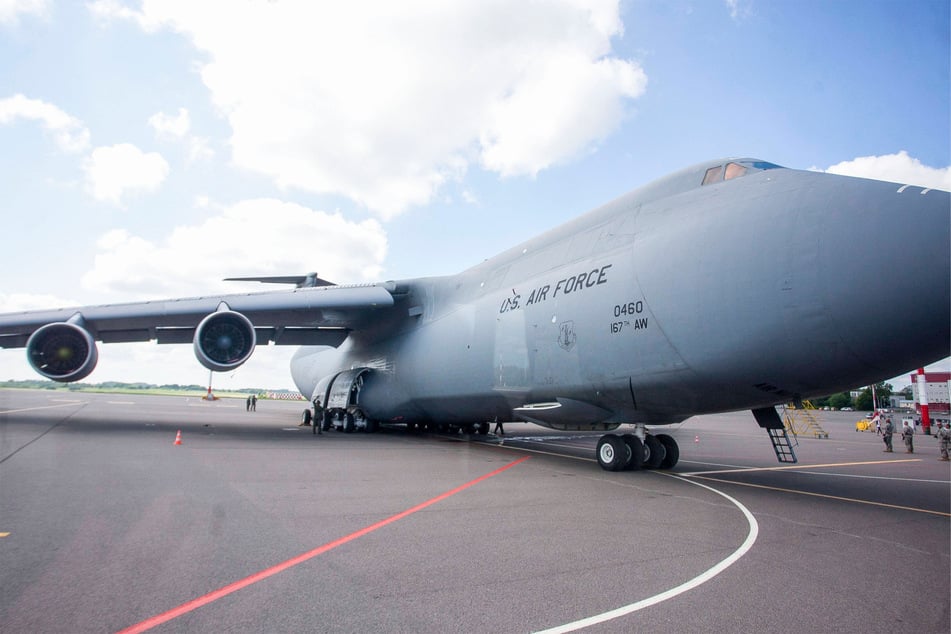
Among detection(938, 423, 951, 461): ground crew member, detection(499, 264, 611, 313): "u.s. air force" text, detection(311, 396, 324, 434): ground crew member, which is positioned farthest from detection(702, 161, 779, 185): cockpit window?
detection(311, 396, 324, 434): ground crew member

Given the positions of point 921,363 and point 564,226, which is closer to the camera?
point 921,363

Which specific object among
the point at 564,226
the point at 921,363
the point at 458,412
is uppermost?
the point at 564,226

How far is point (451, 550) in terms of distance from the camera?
4137 millimetres

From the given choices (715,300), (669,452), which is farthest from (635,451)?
(715,300)

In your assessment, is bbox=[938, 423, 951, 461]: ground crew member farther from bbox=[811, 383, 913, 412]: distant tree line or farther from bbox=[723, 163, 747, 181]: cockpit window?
bbox=[811, 383, 913, 412]: distant tree line

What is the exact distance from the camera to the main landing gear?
862cm

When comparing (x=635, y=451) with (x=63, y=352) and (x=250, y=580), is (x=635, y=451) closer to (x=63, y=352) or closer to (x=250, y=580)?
(x=250, y=580)

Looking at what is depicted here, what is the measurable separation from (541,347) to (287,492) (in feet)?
14.4

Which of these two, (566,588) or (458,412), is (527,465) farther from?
(566,588)

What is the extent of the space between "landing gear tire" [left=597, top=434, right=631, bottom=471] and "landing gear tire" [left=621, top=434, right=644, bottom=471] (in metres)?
0.06

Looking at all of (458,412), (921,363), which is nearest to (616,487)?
(921,363)

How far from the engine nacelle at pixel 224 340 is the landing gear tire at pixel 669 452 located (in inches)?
333

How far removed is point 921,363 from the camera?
579 centimetres

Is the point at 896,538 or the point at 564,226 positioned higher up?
the point at 564,226
